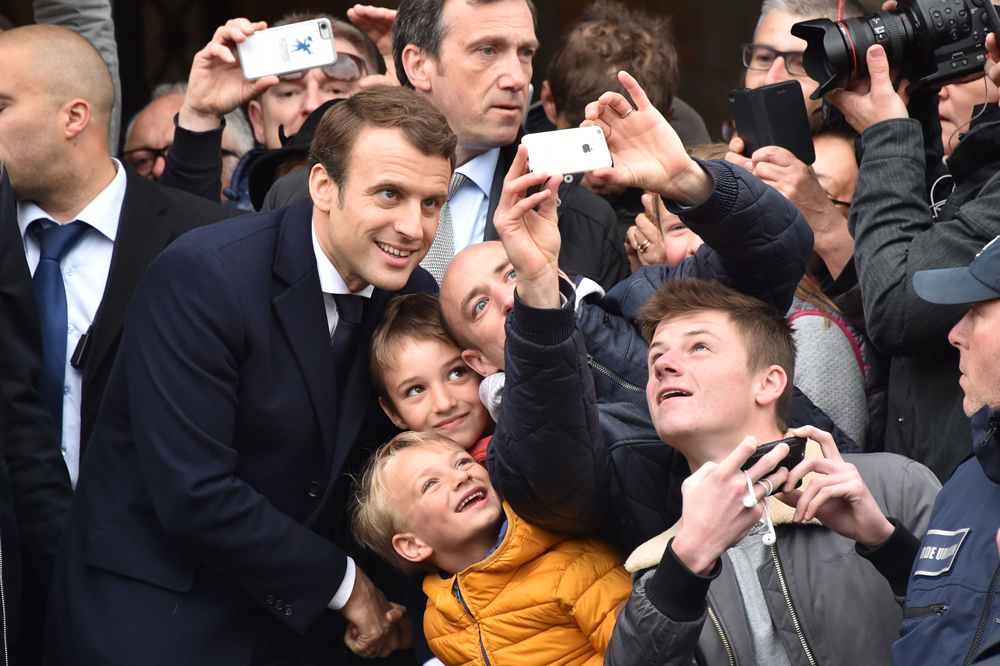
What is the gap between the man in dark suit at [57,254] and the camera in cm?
307

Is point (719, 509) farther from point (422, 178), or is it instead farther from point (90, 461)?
Answer: point (90, 461)

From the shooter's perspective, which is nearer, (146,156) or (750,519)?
(750,519)

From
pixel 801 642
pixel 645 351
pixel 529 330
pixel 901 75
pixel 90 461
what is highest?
pixel 901 75

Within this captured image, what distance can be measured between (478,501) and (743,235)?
0.92 metres

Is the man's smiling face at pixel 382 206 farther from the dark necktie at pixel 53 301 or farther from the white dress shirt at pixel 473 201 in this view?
the dark necktie at pixel 53 301

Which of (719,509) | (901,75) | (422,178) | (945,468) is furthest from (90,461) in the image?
(901,75)

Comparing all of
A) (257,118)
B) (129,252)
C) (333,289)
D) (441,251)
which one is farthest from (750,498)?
(257,118)

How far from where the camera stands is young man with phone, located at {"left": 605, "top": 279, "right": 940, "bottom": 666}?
2.09 meters

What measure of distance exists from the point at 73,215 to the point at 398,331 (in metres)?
1.26


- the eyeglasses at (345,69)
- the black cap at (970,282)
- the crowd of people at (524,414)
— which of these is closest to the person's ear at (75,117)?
the crowd of people at (524,414)

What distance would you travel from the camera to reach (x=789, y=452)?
2.14m

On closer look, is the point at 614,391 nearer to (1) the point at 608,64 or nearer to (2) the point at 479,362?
(2) the point at 479,362

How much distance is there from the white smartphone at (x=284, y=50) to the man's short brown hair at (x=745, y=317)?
155cm

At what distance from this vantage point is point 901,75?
2846 millimetres
